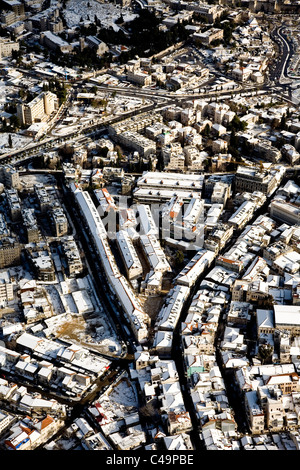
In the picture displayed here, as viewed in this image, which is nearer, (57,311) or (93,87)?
(57,311)

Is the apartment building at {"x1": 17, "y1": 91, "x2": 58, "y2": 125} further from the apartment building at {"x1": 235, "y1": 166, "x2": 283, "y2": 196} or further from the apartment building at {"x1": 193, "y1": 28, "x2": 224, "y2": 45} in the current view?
the apartment building at {"x1": 193, "y1": 28, "x2": 224, "y2": 45}

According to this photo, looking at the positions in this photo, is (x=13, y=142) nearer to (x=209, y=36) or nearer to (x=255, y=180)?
(x=255, y=180)

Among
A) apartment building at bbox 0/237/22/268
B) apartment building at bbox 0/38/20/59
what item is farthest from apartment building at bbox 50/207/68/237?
apartment building at bbox 0/38/20/59

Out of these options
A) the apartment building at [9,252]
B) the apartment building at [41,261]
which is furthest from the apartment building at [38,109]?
the apartment building at [9,252]

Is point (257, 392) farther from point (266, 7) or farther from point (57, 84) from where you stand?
point (266, 7)

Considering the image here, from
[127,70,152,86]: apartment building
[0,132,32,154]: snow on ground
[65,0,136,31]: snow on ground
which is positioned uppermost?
[65,0,136,31]: snow on ground

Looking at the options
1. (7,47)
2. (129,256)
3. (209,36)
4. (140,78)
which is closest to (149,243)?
(129,256)
